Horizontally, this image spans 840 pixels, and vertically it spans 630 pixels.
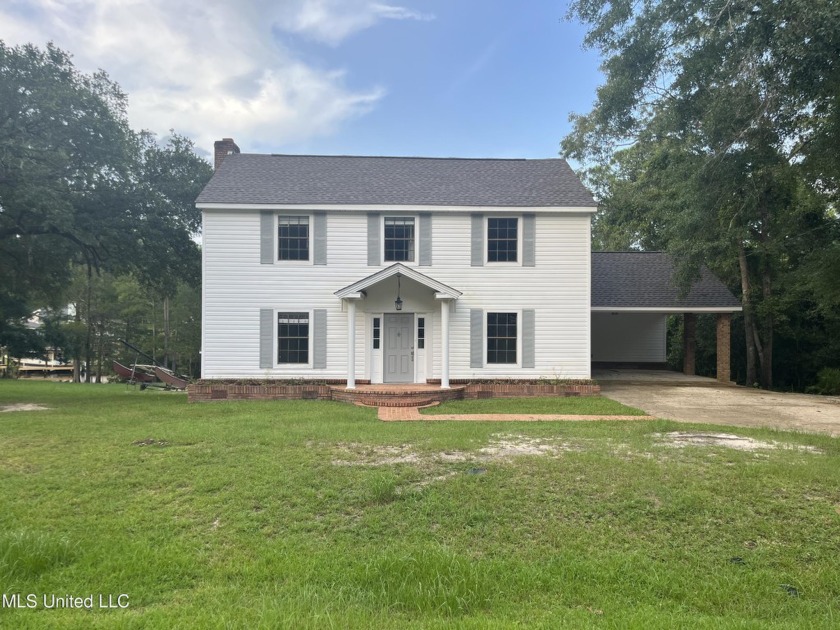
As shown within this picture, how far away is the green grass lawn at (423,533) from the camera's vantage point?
3.28 metres

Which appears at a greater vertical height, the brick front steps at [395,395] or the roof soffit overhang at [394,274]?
the roof soffit overhang at [394,274]

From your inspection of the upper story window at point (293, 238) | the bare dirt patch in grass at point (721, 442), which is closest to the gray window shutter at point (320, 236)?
the upper story window at point (293, 238)

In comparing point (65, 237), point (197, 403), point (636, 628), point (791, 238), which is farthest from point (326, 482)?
point (791, 238)

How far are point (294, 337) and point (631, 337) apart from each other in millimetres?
15283

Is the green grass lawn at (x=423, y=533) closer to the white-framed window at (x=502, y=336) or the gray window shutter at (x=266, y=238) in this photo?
the white-framed window at (x=502, y=336)

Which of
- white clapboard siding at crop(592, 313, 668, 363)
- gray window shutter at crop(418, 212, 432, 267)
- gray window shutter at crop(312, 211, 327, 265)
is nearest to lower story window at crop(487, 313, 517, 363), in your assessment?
gray window shutter at crop(418, 212, 432, 267)

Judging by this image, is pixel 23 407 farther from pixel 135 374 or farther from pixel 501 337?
pixel 501 337

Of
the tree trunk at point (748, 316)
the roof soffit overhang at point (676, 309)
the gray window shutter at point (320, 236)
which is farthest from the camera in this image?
the tree trunk at point (748, 316)

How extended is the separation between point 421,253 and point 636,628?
11632 mm

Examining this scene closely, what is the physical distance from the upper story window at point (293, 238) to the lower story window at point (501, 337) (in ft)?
19.2

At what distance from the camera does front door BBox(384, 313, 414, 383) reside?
14.0 meters

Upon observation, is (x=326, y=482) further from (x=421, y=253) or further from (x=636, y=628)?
(x=421, y=253)

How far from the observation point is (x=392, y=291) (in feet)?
45.5

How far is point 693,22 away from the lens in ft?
29.9
